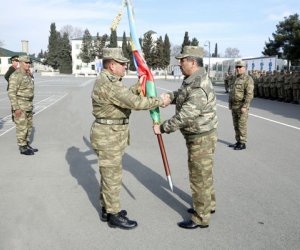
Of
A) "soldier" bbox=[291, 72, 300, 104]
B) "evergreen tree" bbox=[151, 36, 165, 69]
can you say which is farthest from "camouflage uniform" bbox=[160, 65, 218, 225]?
"evergreen tree" bbox=[151, 36, 165, 69]

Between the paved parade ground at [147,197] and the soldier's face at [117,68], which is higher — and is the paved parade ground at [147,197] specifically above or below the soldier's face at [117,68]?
below

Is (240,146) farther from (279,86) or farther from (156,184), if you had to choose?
(279,86)

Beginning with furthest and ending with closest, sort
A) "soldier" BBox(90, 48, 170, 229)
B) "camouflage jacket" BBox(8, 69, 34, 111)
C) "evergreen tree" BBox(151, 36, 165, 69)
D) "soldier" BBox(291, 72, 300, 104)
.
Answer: "evergreen tree" BBox(151, 36, 165, 69), "soldier" BBox(291, 72, 300, 104), "camouflage jacket" BBox(8, 69, 34, 111), "soldier" BBox(90, 48, 170, 229)

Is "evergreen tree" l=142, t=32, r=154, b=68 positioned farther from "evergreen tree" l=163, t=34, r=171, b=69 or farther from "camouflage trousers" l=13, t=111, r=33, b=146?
"camouflage trousers" l=13, t=111, r=33, b=146

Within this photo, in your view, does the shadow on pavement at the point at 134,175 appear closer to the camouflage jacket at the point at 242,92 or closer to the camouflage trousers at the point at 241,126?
the camouflage trousers at the point at 241,126

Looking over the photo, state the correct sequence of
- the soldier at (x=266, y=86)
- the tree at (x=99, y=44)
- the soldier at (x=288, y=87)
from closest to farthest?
the soldier at (x=288, y=87)
the soldier at (x=266, y=86)
the tree at (x=99, y=44)

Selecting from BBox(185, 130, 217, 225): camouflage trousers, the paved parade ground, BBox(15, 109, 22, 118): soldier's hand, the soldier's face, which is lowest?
the paved parade ground

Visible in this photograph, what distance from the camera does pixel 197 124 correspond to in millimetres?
3939

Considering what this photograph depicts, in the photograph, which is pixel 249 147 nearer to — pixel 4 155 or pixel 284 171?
pixel 284 171

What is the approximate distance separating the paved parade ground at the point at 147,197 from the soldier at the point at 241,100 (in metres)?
0.32

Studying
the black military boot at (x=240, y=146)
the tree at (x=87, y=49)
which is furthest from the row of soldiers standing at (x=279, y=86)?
the tree at (x=87, y=49)

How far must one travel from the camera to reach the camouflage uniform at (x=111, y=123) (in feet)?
12.6

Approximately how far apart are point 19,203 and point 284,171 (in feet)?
13.9

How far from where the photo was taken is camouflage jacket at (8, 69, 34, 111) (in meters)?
7.09
